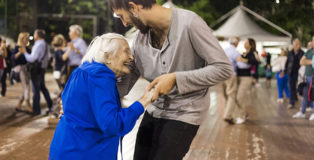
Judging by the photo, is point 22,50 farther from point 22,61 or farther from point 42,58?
point 42,58

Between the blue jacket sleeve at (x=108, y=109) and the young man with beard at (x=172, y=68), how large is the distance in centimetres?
16

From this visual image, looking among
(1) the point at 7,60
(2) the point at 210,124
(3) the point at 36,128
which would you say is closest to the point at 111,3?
(3) the point at 36,128

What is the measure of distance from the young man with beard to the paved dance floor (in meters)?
3.08

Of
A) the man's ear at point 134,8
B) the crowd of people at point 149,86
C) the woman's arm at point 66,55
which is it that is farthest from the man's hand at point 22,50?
the man's ear at point 134,8

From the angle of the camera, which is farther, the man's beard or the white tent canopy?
the white tent canopy

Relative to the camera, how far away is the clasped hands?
1754 mm

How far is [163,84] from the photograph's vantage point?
175cm

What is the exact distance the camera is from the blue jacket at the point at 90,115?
175 cm

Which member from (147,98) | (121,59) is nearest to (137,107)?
(147,98)

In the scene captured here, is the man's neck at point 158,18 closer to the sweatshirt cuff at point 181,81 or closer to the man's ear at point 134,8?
the man's ear at point 134,8

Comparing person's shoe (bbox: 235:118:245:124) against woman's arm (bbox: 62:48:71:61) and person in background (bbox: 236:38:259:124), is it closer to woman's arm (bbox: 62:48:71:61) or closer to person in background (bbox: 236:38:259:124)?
person in background (bbox: 236:38:259:124)

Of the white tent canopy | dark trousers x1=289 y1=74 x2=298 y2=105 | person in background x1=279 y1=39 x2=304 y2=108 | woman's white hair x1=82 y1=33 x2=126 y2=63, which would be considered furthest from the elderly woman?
the white tent canopy

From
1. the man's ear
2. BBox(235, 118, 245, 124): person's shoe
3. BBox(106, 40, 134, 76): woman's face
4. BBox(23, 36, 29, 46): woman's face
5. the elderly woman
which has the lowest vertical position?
BBox(235, 118, 245, 124): person's shoe

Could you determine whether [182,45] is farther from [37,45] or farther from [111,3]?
[37,45]
